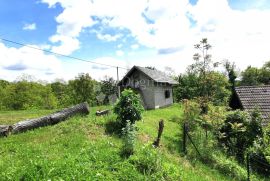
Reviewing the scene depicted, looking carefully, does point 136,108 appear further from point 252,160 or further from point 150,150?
point 252,160

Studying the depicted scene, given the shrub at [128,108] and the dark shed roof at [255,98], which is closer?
the shrub at [128,108]

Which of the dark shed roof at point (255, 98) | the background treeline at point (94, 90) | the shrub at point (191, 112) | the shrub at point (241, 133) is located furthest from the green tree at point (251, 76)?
the shrub at point (241, 133)

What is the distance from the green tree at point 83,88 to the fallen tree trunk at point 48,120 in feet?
78.2

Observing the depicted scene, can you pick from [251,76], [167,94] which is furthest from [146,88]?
[251,76]

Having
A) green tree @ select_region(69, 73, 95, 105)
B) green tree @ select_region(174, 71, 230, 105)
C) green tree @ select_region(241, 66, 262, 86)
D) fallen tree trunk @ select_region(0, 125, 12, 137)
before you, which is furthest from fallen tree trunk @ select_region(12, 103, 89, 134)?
green tree @ select_region(241, 66, 262, 86)

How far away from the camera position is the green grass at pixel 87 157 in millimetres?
7945

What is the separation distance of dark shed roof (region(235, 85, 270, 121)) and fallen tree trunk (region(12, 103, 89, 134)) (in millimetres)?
11046

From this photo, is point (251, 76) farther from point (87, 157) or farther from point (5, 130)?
point (87, 157)

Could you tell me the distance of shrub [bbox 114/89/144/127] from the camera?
47.5 feet

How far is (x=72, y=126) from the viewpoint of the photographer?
47.3 feet

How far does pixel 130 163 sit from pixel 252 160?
873 centimetres

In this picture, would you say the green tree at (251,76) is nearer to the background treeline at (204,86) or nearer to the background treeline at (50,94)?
the background treeline at (204,86)

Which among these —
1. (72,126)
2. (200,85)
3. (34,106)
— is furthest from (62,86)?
(72,126)

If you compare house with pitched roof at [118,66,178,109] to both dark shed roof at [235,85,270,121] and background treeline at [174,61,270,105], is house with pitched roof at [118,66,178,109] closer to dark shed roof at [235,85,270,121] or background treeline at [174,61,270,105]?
background treeline at [174,61,270,105]
